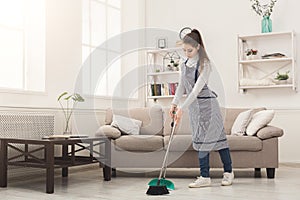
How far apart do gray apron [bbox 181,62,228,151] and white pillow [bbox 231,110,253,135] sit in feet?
2.32

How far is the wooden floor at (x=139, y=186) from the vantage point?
10.4 feet

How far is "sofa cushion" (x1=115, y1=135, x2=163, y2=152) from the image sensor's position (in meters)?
4.21

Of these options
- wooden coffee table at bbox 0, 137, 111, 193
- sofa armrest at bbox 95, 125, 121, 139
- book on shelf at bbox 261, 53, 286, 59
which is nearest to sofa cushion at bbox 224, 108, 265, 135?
book on shelf at bbox 261, 53, 286, 59

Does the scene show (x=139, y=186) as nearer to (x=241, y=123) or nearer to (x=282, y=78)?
(x=241, y=123)

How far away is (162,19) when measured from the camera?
6.21 metres

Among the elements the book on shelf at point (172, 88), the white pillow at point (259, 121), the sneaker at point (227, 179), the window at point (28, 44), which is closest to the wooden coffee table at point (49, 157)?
the window at point (28, 44)

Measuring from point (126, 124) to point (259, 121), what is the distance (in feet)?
4.45

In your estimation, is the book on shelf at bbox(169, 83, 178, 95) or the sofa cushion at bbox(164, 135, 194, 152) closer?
the sofa cushion at bbox(164, 135, 194, 152)

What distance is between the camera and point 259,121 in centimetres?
418

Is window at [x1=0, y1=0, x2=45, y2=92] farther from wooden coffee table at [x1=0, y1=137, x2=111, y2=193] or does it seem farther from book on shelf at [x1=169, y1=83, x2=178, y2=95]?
book on shelf at [x1=169, y1=83, x2=178, y2=95]

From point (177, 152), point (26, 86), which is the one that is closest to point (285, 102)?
point (177, 152)

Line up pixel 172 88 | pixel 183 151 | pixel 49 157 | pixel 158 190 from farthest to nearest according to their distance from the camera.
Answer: pixel 172 88 → pixel 183 151 → pixel 49 157 → pixel 158 190

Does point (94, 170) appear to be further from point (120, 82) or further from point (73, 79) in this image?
point (120, 82)

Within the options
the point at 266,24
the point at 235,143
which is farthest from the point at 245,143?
the point at 266,24
